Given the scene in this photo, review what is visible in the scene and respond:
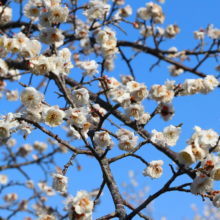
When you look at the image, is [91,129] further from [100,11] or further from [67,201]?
[100,11]

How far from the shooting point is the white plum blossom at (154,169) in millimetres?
2043

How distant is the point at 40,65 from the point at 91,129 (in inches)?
29.7

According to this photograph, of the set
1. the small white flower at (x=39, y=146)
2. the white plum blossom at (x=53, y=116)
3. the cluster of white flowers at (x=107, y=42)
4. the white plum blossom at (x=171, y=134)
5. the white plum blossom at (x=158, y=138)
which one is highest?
the small white flower at (x=39, y=146)

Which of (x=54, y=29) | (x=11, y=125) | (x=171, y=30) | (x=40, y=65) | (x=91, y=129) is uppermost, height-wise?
(x=171, y=30)

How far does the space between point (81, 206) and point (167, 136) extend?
3.01 feet

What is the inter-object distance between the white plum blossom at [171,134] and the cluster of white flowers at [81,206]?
33.3 inches

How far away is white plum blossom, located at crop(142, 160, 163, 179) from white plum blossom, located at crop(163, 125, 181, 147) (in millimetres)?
238

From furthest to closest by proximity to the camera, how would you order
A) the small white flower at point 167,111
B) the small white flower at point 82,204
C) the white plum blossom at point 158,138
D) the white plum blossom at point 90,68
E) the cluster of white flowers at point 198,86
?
the cluster of white flowers at point 198,86
the small white flower at point 167,111
the white plum blossom at point 90,68
the white plum blossom at point 158,138
the small white flower at point 82,204

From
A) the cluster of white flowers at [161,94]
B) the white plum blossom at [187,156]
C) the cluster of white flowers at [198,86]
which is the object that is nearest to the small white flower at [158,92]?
the cluster of white flowers at [161,94]

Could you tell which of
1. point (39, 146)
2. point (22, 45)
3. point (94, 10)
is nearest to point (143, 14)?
point (94, 10)

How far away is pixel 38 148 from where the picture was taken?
27.8 feet

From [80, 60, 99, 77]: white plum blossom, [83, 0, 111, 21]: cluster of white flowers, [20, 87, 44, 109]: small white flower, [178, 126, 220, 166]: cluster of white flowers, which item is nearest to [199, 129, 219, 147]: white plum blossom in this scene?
[178, 126, 220, 166]: cluster of white flowers

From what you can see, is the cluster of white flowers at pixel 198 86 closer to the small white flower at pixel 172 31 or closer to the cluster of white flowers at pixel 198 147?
the cluster of white flowers at pixel 198 147

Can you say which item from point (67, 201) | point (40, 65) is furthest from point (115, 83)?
point (67, 201)
